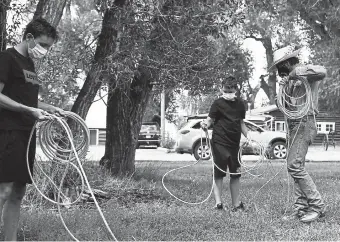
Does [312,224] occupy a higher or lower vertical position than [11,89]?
lower

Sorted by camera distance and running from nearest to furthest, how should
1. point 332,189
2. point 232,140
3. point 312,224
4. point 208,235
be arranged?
point 208,235
point 312,224
point 232,140
point 332,189

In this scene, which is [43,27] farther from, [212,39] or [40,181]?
[212,39]

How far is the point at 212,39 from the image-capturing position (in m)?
10.5

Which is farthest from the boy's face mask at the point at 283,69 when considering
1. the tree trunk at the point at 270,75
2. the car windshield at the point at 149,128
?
the tree trunk at the point at 270,75

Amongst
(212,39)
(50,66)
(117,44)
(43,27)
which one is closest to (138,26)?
(117,44)

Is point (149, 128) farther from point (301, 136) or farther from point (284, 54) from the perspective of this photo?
point (301, 136)

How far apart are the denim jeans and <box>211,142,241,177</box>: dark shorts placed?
104cm

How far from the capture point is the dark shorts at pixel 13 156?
476 centimetres

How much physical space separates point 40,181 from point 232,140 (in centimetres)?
254

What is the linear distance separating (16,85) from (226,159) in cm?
340

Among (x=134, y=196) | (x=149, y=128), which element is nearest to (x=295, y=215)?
(x=134, y=196)

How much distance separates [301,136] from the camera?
259 inches

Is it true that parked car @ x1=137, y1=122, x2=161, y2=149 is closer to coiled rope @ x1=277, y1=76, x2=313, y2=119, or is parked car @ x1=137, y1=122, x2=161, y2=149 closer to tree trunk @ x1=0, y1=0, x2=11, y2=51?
tree trunk @ x1=0, y1=0, x2=11, y2=51

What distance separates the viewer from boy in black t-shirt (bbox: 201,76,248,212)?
753 centimetres
